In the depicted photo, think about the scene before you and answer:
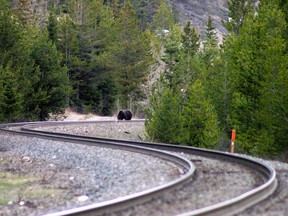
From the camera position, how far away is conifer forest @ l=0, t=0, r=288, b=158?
2453 cm

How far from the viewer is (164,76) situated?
35.9 m

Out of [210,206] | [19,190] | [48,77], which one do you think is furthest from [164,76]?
[210,206]

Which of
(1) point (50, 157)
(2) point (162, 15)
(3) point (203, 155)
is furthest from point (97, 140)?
(2) point (162, 15)

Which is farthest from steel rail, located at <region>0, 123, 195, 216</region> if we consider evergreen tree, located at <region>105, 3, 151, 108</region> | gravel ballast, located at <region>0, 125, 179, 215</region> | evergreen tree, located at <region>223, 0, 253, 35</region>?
evergreen tree, located at <region>105, 3, 151, 108</region>

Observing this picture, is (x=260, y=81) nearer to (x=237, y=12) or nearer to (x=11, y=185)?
(x=11, y=185)

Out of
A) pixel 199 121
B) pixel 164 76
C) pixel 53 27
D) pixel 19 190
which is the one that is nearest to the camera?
pixel 19 190

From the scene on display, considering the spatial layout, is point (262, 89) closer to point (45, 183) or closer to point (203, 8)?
point (45, 183)

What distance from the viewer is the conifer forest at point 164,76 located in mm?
24533

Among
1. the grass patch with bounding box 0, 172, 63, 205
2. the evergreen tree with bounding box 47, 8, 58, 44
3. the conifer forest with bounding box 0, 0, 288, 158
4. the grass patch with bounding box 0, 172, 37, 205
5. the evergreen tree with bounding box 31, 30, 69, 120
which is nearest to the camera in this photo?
the grass patch with bounding box 0, 172, 63, 205

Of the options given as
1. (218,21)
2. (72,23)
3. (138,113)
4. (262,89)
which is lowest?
(138,113)

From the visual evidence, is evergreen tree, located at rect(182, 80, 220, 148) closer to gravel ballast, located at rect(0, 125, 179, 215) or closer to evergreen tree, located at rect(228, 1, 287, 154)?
evergreen tree, located at rect(228, 1, 287, 154)

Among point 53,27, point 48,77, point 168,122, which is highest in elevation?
point 53,27

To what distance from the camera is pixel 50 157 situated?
18.8 meters

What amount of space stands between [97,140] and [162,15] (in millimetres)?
71921
